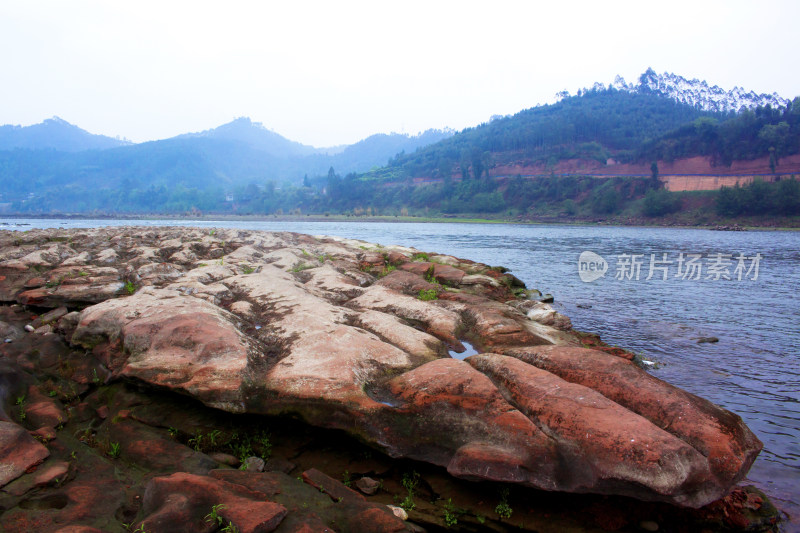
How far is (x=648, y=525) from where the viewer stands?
454cm

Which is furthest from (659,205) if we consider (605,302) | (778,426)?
(778,426)

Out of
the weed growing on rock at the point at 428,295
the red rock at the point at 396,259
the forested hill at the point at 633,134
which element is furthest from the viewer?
the forested hill at the point at 633,134

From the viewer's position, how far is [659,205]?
278 ft

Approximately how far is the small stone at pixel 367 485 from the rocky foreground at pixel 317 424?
2 centimetres

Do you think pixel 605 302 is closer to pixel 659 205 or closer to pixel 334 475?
pixel 334 475

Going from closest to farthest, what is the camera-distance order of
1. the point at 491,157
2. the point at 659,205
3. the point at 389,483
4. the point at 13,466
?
the point at 13,466 → the point at 389,483 → the point at 659,205 → the point at 491,157

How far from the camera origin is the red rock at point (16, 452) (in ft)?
12.6

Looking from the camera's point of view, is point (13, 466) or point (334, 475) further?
point (334, 475)

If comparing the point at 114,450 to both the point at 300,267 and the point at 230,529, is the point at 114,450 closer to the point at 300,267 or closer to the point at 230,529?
the point at 230,529

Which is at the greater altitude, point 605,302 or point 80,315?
point 80,315

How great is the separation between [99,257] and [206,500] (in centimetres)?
1244

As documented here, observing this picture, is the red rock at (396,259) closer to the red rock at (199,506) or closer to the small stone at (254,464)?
the small stone at (254,464)

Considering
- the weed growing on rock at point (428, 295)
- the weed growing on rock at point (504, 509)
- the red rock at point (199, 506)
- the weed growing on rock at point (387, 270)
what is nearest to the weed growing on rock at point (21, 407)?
the red rock at point (199, 506)

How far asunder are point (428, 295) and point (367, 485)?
613 cm
